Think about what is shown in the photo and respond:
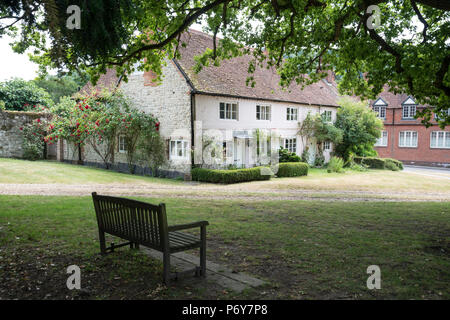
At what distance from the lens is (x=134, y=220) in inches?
194

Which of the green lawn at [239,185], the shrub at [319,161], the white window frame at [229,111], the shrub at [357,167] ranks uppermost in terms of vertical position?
the white window frame at [229,111]

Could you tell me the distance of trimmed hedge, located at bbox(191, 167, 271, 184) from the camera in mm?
17641

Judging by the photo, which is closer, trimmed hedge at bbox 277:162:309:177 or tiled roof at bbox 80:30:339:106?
tiled roof at bbox 80:30:339:106

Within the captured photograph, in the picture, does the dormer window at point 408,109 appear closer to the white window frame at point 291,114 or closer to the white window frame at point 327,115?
the white window frame at point 327,115

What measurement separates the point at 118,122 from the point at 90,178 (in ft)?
14.5

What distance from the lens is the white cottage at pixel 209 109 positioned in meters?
18.8

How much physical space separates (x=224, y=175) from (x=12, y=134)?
48.9ft

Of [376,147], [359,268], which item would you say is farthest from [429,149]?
[359,268]

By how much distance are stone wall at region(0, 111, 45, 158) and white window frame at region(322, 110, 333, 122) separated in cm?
2149

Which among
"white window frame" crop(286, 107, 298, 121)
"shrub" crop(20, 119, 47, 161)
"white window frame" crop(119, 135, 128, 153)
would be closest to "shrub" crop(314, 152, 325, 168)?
"white window frame" crop(286, 107, 298, 121)

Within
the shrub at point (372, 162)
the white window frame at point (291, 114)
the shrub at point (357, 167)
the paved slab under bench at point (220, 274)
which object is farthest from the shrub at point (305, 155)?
the paved slab under bench at point (220, 274)

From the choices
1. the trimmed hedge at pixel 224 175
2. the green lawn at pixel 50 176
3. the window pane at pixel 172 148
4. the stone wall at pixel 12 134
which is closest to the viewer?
the green lawn at pixel 50 176

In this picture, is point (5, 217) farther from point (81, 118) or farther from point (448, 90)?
point (81, 118)

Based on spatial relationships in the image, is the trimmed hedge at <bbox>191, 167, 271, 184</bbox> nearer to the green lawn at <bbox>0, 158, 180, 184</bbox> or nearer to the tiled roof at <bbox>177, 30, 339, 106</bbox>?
the green lawn at <bbox>0, 158, 180, 184</bbox>
